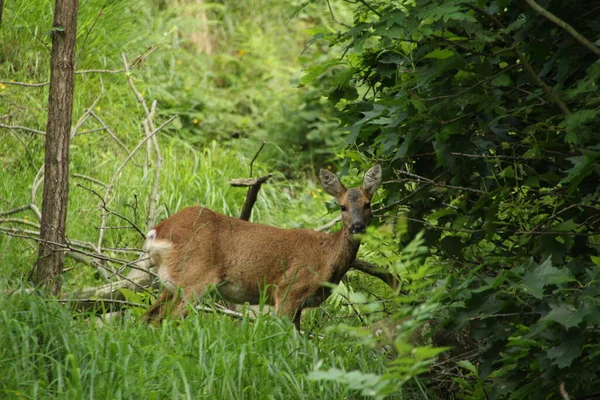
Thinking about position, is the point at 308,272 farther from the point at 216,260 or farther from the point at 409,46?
the point at 409,46

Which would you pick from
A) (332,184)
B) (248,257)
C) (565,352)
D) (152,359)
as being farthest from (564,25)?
(248,257)

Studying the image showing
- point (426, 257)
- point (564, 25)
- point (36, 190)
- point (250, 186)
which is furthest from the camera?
point (36, 190)

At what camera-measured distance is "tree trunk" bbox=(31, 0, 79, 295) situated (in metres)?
5.66

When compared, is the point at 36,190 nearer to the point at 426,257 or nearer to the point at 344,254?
the point at 344,254

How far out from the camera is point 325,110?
11.9 meters

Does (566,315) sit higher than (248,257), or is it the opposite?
(566,315)

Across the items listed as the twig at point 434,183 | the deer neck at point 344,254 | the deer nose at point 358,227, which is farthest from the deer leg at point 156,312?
the twig at point 434,183

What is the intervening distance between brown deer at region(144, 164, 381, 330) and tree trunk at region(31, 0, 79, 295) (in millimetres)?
783

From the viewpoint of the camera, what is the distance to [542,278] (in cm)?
373

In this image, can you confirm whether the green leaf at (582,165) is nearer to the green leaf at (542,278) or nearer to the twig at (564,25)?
the green leaf at (542,278)

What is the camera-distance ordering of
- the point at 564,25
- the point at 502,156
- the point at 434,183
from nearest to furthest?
the point at 564,25 → the point at 502,156 → the point at 434,183

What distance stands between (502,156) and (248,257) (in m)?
2.41

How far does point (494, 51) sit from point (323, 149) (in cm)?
698

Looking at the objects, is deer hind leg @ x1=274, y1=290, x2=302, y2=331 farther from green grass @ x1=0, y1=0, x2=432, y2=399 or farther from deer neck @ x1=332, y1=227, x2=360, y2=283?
deer neck @ x1=332, y1=227, x2=360, y2=283
